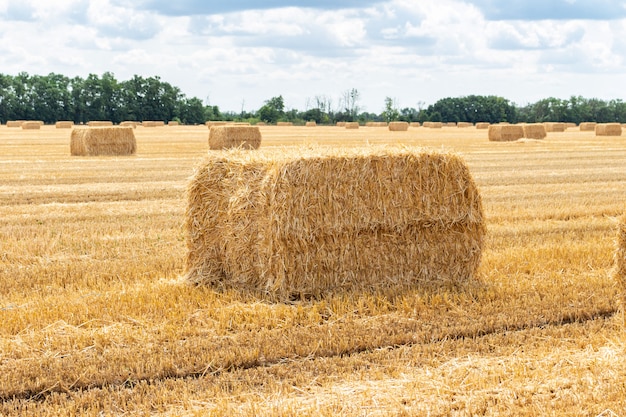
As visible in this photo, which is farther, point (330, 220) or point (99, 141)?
point (99, 141)

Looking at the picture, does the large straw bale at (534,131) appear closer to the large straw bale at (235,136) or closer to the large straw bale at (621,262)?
the large straw bale at (235,136)

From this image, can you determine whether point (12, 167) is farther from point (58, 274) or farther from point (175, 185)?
point (58, 274)

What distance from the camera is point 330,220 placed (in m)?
8.71

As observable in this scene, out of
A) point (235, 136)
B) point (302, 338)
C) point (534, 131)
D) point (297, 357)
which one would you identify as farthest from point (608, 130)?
point (297, 357)

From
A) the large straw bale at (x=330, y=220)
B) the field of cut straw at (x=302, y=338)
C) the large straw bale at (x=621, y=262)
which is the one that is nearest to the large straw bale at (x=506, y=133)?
the field of cut straw at (x=302, y=338)

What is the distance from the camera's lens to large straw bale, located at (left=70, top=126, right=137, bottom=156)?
95.7 feet

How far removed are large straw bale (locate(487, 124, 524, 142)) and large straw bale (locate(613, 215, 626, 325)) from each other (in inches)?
1383

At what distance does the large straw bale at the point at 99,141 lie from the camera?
1148 inches

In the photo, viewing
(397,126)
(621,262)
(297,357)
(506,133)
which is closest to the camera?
(297,357)

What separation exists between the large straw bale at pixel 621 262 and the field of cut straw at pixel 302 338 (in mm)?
238

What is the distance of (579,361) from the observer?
6.63 m

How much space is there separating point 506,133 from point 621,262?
3543cm

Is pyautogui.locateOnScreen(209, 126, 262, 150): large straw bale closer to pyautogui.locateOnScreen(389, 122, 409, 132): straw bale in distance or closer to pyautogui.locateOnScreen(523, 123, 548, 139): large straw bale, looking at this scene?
pyautogui.locateOnScreen(523, 123, 548, 139): large straw bale

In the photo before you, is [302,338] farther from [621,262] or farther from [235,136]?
[235,136]
